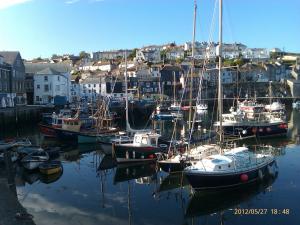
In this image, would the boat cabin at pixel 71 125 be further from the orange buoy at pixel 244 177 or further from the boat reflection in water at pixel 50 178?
the orange buoy at pixel 244 177

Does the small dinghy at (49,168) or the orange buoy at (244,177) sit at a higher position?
the orange buoy at (244,177)

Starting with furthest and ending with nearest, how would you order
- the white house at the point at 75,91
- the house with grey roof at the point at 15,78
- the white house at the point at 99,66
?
the white house at the point at 99,66
the white house at the point at 75,91
the house with grey roof at the point at 15,78

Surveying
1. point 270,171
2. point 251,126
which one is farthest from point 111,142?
point 251,126

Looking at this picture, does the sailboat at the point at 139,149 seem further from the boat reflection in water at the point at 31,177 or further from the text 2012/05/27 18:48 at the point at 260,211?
the text 2012/05/27 18:48 at the point at 260,211

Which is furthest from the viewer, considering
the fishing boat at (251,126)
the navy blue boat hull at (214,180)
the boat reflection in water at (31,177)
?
the fishing boat at (251,126)

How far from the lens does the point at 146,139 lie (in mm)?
28672

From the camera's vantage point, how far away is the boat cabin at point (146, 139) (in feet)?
94.0

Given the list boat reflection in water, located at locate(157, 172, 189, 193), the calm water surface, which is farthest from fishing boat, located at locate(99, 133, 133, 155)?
boat reflection in water, located at locate(157, 172, 189, 193)

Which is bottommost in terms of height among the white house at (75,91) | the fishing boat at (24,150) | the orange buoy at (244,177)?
the orange buoy at (244,177)

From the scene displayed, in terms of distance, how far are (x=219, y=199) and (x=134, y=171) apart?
26.8 feet

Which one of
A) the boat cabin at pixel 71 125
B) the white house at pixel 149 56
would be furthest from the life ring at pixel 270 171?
the white house at pixel 149 56

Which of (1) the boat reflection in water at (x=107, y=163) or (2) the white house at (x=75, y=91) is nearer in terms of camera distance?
(1) the boat reflection in water at (x=107, y=163)

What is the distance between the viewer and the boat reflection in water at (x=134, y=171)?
25266 mm

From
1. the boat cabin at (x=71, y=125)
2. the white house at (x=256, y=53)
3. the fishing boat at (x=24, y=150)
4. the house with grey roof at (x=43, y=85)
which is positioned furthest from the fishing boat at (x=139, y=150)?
the white house at (x=256, y=53)
